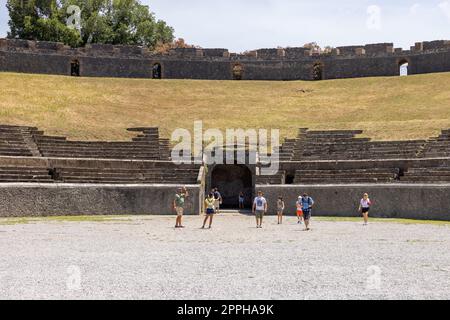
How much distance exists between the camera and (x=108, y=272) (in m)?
11.4

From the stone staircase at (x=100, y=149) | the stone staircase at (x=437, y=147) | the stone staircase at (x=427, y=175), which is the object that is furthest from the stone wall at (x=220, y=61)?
the stone staircase at (x=427, y=175)

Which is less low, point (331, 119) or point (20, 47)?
point (20, 47)

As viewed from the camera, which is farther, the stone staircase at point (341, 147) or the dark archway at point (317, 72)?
the dark archway at point (317, 72)

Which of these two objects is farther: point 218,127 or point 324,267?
point 218,127

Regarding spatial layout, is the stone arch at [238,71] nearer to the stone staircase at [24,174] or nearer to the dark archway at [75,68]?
the dark archway at [75,68]

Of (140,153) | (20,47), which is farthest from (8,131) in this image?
(20,47)

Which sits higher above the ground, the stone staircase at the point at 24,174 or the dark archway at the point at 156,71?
the dark archway at the point at 156,71

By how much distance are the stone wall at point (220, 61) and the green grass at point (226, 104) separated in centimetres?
270

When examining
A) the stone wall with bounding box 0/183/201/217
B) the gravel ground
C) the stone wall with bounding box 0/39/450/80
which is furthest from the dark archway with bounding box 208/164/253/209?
the stone wall with bounding box 0/39/450/80

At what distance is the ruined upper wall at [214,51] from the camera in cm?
5447

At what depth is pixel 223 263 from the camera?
12.6 m

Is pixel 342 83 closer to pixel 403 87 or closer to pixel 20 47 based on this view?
pixel 403 87
